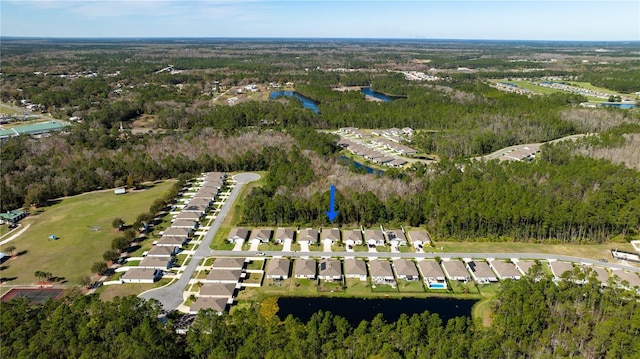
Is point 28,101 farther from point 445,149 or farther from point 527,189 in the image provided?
point 527,189

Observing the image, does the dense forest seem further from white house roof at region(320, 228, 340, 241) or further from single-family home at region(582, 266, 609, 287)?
white house roof at region(320, 228, 340, 241)

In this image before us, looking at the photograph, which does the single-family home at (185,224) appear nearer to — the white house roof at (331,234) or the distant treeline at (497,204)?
the distant treeline at (497,204)

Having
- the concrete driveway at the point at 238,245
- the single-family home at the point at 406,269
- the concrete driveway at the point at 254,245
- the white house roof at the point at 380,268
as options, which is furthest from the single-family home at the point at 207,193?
the single-family home at the point at 406,269

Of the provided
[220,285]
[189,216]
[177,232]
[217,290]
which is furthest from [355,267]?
[189,216]

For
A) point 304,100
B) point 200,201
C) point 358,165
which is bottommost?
point 200,201

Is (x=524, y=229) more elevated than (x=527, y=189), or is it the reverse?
(x=527, y=189)

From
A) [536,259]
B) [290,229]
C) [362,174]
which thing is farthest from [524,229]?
[290,229]

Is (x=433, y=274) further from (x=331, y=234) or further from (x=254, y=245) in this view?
(x=254, y=245)
